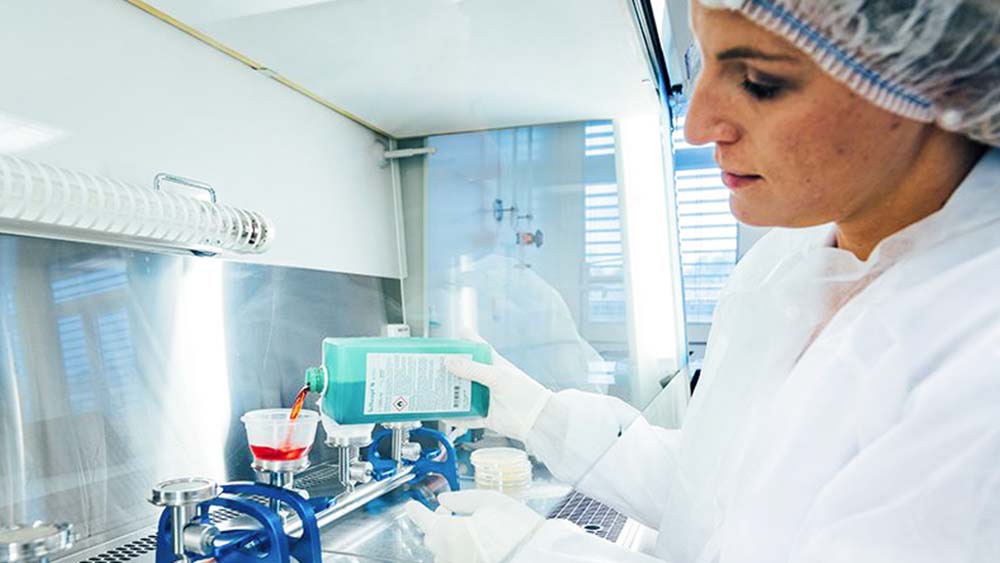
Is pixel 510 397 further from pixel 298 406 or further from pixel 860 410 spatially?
pixel 860 410

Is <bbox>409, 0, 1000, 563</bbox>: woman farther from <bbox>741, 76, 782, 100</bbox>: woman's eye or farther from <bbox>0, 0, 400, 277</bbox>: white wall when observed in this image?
<bbox>0, 0, 400, 277</bbox>: white wall

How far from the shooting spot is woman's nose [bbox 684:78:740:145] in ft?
1.88

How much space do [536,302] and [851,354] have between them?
92 centimetres

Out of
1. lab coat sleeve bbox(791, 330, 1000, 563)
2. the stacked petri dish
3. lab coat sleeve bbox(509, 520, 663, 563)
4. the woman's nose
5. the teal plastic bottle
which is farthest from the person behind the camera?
the stacked petri dish

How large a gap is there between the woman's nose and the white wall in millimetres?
825

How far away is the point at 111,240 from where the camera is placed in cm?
99

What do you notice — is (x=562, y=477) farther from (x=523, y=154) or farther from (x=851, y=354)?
(x=523, y=154)

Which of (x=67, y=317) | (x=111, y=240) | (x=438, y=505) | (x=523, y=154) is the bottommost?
(x=438, y=505)

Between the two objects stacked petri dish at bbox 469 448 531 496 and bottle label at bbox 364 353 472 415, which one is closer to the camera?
bottle label at bbox 364 353 472 415

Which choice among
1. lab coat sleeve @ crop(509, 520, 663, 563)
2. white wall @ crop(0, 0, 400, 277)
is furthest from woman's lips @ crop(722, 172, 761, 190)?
white wall @ crop(0, 0, 400, 277)

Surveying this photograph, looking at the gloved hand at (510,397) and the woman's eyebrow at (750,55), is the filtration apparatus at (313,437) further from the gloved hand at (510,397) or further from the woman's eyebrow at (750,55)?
the woman's eyebrow at (750,55)

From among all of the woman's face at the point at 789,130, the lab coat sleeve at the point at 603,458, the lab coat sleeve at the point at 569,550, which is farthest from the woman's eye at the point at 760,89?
the lab coat sleeve at the point at 603,458

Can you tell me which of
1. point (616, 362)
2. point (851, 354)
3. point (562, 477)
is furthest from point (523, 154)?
point (851, 354)

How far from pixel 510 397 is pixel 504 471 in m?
0.17
